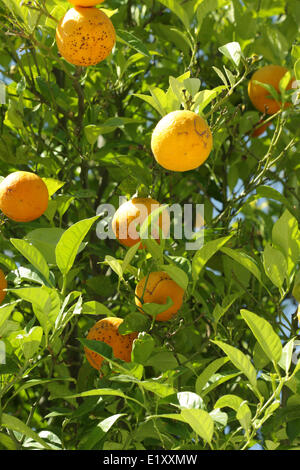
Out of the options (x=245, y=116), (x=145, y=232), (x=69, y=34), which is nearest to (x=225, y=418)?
(x=145, y=232)

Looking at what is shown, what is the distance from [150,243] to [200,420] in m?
0.38

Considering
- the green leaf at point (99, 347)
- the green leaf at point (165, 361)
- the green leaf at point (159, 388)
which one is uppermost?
the green leaf at point (99, 347)

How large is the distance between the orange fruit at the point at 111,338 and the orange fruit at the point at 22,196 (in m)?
0.29

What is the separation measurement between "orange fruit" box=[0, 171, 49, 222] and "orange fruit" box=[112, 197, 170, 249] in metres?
0.18

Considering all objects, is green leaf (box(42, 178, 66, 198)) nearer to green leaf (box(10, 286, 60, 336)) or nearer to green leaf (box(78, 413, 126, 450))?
green leaf (box(10, 286, 60, 336))

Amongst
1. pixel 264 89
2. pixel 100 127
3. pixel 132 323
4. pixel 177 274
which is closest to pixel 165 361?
pixel 132 323

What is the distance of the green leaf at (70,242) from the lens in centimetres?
132

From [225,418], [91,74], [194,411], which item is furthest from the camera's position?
[91,74]

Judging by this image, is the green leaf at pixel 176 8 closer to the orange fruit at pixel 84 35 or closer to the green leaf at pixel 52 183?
the orange fruit at pixel 84 35

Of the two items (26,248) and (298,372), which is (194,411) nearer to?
(298,372)

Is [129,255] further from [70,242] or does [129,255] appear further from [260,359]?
[260,359]

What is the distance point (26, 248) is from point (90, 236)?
0.73m

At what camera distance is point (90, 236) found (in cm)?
205

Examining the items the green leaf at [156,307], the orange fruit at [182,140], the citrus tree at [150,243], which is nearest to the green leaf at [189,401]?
the citrus tree at [150,243]
